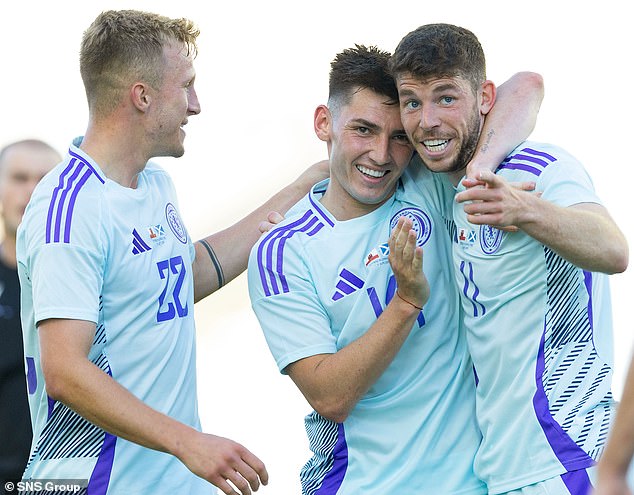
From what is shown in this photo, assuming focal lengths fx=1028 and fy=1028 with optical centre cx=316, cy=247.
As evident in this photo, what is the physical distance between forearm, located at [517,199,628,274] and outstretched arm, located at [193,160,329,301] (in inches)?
56.4

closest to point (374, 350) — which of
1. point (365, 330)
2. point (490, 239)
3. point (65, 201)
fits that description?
point (365, 330)

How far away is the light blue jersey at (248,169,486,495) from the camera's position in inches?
138

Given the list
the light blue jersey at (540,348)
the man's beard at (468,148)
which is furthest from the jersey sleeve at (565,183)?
the man's beard at (468,148)

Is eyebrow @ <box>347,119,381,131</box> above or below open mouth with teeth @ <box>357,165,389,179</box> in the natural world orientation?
above

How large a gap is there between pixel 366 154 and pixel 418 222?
0.31 meters

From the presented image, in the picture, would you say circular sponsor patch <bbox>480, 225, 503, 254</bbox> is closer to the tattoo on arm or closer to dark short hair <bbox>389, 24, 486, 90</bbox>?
dark short hair <bbox>389, 24, 486, 90</bbox>

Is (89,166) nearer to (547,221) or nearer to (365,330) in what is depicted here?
(365,330)

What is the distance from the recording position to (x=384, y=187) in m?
3.74

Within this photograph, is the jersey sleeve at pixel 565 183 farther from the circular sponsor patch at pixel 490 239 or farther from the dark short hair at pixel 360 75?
the dark short hair at pixel 360 75

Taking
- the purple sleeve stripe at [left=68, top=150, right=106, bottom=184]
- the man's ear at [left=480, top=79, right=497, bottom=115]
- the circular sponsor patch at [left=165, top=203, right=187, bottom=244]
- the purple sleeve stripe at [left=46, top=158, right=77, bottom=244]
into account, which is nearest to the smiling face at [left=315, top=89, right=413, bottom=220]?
the man's ear at [left=480, top=79, right=497, bottom=115]

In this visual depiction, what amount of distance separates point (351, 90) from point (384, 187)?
40 cm

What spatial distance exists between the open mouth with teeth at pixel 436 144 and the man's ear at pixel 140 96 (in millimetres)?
1036

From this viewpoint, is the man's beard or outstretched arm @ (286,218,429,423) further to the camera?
the man's beard

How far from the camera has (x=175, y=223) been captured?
3850 mm
